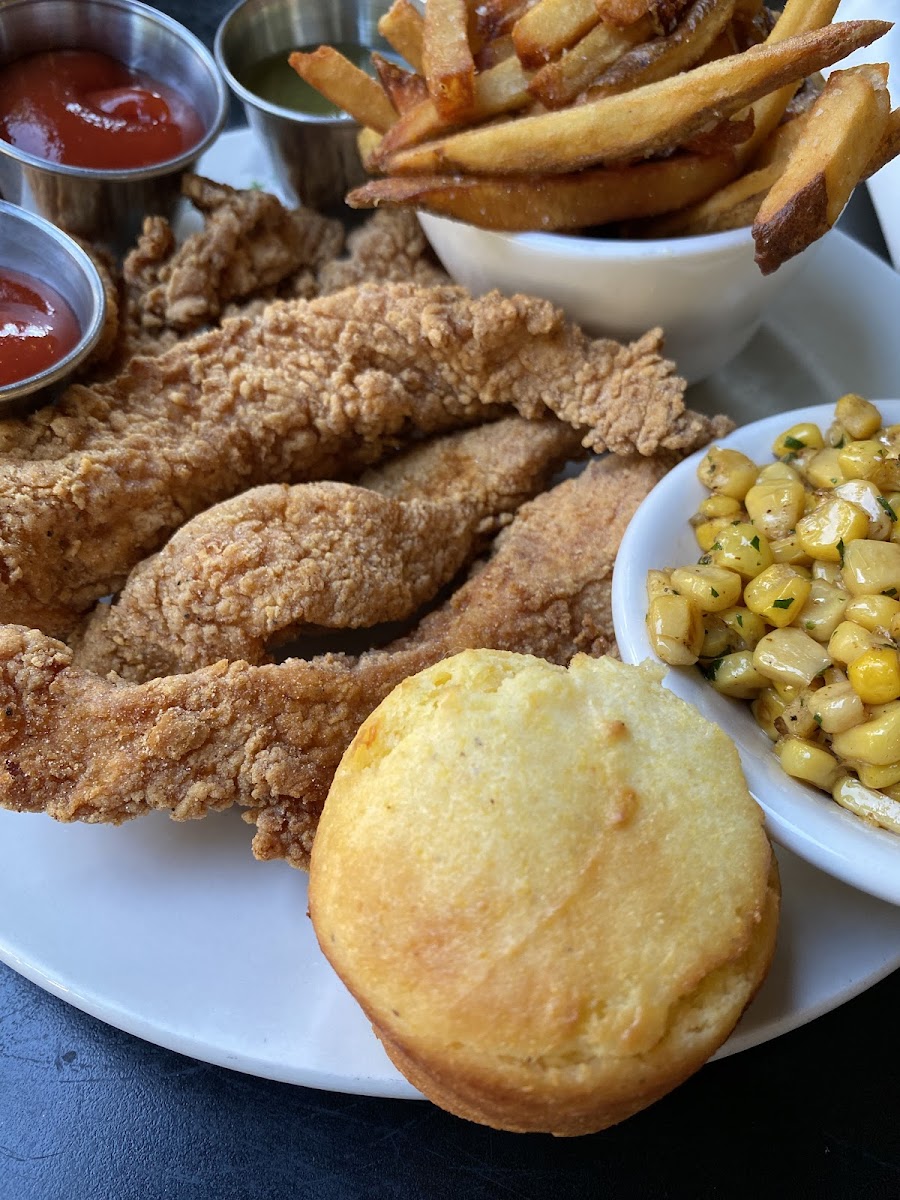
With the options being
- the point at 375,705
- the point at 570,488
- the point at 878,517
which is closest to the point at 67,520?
the point at 375,705

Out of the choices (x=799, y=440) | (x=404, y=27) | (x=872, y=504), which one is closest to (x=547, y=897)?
(x=872, y=504)

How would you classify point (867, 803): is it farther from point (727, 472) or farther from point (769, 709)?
point (727, 472)

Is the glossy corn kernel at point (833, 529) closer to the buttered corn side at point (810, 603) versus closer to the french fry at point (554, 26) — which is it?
the buttered corn side at point (810, 603)

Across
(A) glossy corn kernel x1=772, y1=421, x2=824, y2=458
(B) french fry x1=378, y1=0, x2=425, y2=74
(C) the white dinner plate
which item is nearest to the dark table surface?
(C) the white dinner plate

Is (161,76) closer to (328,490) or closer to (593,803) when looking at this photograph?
(328,490)

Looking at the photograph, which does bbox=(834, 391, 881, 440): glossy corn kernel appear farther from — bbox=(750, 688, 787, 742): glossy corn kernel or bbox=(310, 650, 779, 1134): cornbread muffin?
bbox=(310, 650, 779, 1134): cornbread muffin

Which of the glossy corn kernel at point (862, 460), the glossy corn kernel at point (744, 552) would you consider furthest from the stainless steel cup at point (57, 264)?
the glossy corn kernel at point (862, 460)

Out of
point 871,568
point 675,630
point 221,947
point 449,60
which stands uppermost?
point 449,60
